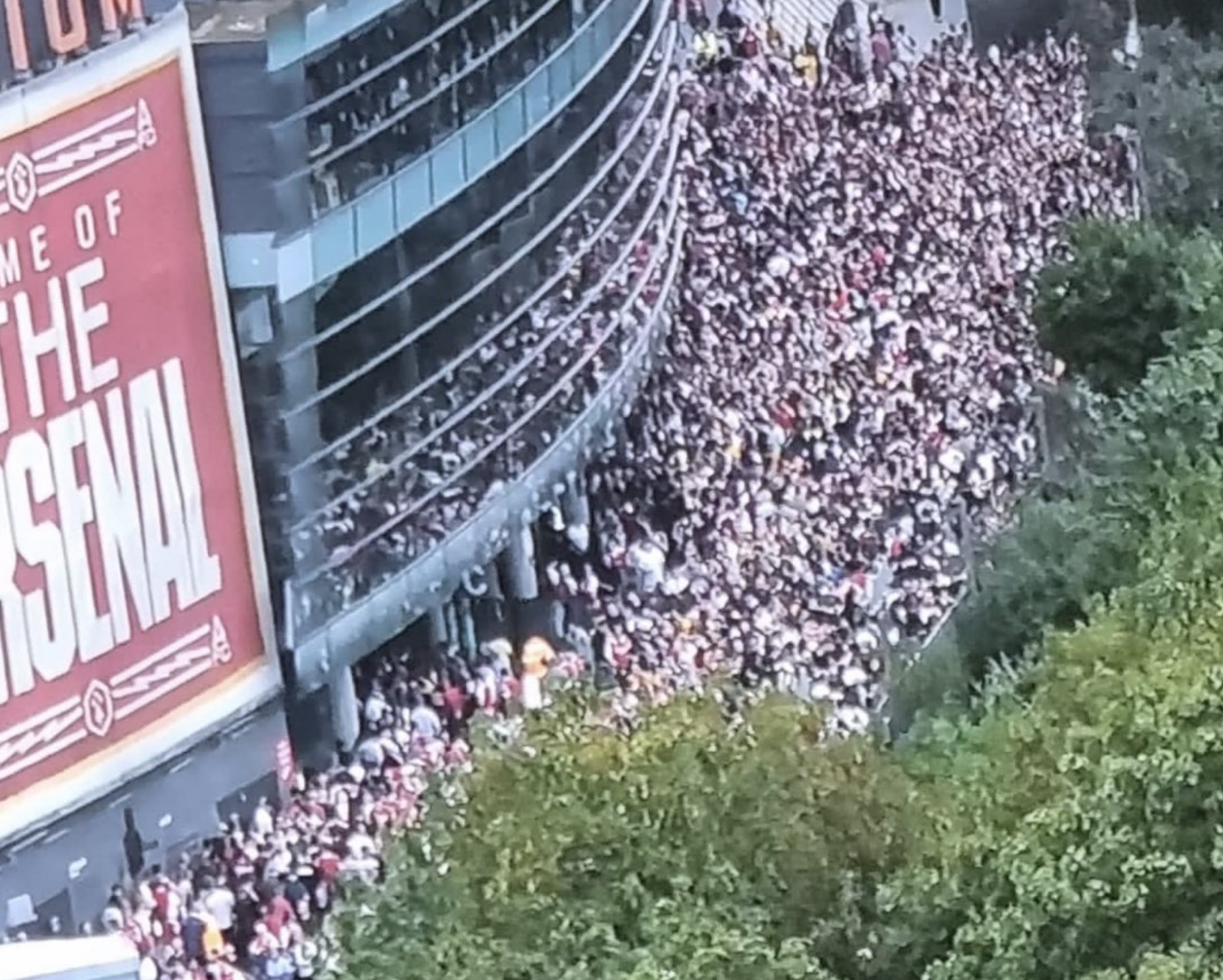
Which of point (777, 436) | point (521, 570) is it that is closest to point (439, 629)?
point (521, 570)

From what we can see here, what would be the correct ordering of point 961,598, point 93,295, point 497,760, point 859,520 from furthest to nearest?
point 859,520 < point 961,598 < point 93,295 < point 497,760

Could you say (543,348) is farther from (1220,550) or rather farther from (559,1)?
(1220,550)

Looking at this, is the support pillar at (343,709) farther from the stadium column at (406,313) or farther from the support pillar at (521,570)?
the support pillar at (521,570)

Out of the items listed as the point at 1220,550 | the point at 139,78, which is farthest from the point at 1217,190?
the point at 1220,550

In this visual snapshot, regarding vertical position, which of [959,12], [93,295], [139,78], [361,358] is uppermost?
[139,78]

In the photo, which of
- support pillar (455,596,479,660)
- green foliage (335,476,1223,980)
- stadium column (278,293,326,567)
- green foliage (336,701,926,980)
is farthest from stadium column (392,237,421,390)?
green foliage (336,701,926,980)

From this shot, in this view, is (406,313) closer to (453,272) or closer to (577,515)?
(453,272)

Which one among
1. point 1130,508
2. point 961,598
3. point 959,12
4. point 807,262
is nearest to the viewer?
point 1130,508
